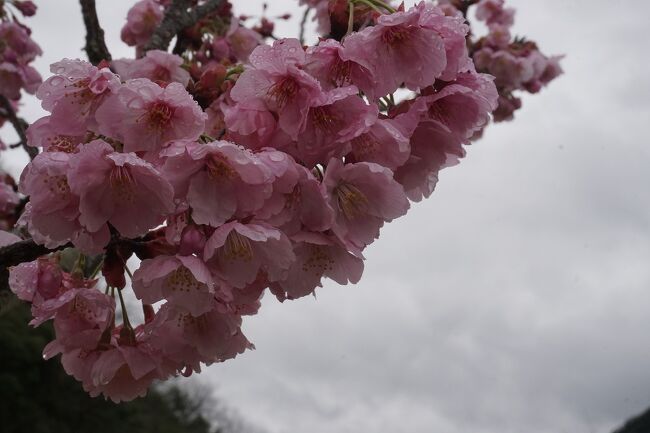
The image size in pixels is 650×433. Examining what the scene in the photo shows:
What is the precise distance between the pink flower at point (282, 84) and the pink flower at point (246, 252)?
0.21m

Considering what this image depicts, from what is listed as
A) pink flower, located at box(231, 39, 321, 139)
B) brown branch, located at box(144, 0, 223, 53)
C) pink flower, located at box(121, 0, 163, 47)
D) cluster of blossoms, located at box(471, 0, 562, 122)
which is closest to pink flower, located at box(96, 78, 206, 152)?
pink flower, located at box(231, 39, 321, 139)

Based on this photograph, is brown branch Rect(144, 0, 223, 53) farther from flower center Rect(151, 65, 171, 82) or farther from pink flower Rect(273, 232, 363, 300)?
pink flower Rect(273, 232, 363, 300)

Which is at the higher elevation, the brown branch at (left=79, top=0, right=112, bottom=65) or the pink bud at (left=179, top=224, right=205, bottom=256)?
the brown branch at (left=79, top=0, right=112, bottom=65)

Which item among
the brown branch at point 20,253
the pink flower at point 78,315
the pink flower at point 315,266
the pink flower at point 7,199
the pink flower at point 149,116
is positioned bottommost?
the pink flower at point 7,199

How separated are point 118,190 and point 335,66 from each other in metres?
0.50

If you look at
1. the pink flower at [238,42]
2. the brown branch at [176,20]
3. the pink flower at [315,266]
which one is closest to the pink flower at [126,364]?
the pink flower at [315,266]

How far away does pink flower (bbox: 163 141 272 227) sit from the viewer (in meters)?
1.17

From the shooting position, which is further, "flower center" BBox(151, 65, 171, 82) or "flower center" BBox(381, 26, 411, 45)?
"flower center" BBox(151, 65, 171, 82)

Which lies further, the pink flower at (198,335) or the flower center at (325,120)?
the pink flower at (198,335)

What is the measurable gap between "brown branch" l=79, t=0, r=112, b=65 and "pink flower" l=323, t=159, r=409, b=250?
1701 mm

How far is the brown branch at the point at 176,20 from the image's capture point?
2865mm

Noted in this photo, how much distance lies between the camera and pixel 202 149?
1174 millimetres

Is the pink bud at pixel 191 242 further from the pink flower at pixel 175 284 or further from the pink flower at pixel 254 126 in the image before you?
the pink flower at pixel 254 126

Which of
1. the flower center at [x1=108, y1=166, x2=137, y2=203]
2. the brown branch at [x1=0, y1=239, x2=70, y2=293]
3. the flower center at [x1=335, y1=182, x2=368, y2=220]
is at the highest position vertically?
the flower center at [x1=335, y1=182, x2=368, y2=220]
